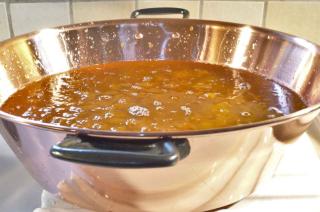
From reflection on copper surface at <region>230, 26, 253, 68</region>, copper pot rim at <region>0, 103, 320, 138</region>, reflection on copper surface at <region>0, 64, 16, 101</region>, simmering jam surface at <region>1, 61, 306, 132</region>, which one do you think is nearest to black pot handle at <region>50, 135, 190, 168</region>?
copper pot rim at <region>0, 103, 320, 138</region>

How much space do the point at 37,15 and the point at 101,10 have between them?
14 centimetres

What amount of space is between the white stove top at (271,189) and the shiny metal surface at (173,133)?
Answer: 2.8 inches

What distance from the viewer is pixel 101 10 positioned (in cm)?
89

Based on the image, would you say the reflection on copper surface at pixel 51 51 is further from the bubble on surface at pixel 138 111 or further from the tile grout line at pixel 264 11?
the tile grout line at pixel 264 11

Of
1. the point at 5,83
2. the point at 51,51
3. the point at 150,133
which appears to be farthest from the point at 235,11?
the point at 150,133

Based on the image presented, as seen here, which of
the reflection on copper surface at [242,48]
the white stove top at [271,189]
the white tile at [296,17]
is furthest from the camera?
the white tile at [296,17]

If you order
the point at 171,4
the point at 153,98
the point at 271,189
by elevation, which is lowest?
the point at 271,189

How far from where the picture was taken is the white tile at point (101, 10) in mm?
878

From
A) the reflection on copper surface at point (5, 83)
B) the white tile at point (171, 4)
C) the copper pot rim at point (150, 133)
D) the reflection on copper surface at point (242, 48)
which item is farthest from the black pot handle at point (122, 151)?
the white tile at point (171, 4)

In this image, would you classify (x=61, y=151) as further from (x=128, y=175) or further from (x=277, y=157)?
(x=277, y=157)

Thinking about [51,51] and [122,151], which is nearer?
[122,151]

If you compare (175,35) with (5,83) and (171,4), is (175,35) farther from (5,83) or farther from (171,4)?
(5,83)

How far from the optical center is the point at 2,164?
66 cm

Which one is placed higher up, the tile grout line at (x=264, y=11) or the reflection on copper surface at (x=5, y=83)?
the tile grout line at (x=264, y=11)
